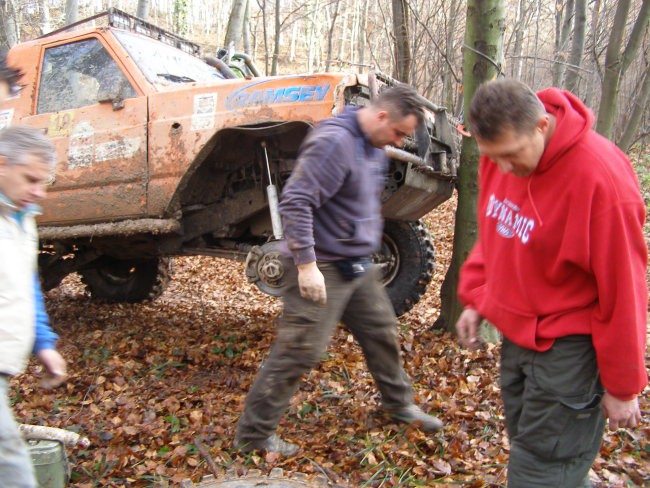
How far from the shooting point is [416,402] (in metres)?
3.49

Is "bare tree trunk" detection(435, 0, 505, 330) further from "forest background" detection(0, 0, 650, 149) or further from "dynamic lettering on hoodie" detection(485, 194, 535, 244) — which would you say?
"dynamic lettering on hoodie" detection(485, 194, 535, 244)

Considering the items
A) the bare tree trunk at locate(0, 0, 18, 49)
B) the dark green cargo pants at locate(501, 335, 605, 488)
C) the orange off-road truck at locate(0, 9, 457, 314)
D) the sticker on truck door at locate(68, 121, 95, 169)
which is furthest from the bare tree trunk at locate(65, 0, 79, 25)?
the dark green cargo pants at locate(501, 335, 605, 488)

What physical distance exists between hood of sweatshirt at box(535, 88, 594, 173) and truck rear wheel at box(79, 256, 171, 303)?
225 inches

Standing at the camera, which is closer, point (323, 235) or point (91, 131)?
point (323, 235)

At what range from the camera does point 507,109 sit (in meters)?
1.66

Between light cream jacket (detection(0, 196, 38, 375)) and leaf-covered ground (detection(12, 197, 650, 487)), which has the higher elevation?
light cream jacket (detection(0, 196, 38, 375))

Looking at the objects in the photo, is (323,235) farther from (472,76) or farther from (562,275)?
(472,76)

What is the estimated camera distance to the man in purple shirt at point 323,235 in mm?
2660

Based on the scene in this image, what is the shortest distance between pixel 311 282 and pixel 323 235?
0.28m

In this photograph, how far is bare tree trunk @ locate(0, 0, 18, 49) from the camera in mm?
12695

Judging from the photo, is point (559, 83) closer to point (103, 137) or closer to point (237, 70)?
point (237, 70)

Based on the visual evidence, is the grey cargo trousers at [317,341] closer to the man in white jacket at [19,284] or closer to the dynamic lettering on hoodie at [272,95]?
the man in white jacket at [19,284]

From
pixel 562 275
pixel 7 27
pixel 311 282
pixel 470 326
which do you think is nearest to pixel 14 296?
pixel 311 282

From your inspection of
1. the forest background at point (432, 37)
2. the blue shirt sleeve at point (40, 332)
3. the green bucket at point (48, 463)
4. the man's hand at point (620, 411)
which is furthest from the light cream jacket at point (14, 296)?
the forest background at point (432, 37)
